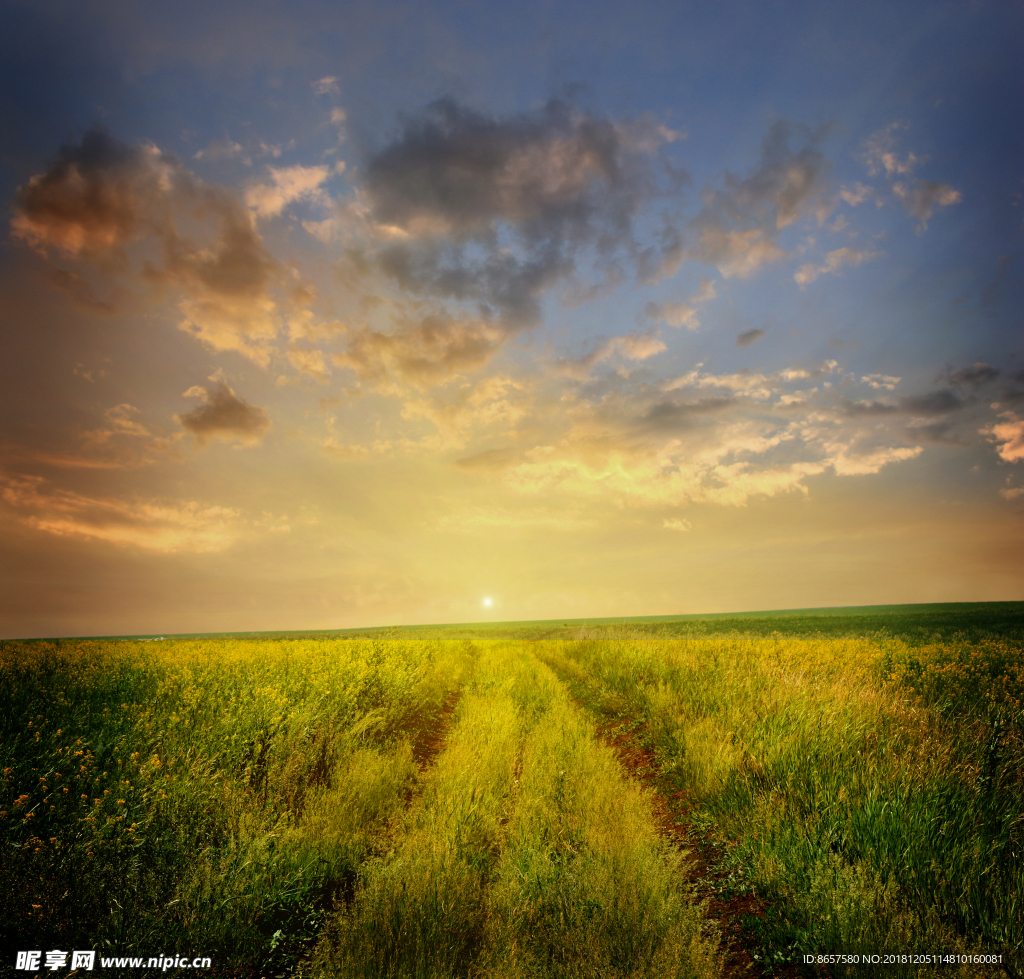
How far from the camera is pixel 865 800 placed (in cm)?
421

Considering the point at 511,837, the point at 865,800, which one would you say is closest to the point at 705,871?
the point at 865,800

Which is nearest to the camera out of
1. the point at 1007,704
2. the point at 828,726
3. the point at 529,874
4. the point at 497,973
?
the point at 497,973

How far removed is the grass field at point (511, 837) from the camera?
9.57 feet

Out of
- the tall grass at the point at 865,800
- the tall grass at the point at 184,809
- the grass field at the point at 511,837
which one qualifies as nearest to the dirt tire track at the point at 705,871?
the grass field at the point at 511,837

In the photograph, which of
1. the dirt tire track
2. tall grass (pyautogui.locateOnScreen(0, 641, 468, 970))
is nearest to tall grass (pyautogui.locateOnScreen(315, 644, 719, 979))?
the dirt tire track

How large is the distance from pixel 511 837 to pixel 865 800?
3.48 m

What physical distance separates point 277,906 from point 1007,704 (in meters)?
10.2

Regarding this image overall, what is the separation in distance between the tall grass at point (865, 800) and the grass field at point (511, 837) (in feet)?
0.08

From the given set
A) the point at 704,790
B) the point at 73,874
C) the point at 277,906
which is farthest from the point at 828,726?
the point at 73,874

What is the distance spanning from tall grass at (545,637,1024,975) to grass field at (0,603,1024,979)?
2 centimetres

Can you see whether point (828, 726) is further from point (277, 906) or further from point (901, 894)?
point (277, 906)

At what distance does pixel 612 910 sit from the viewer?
316 centimetres

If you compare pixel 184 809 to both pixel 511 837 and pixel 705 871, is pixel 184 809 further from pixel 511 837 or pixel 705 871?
pixel 705 871

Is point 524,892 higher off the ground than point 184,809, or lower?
lower
